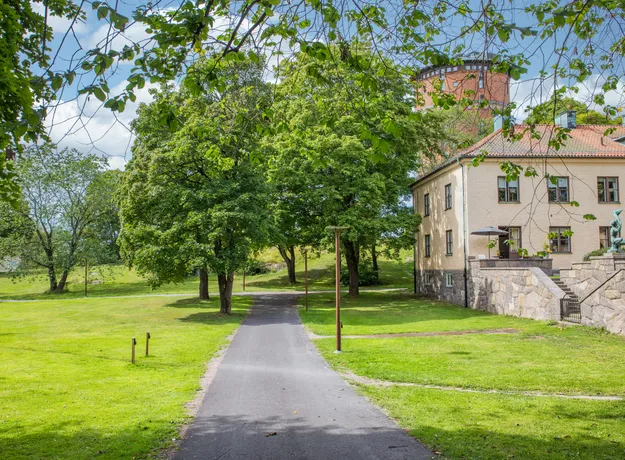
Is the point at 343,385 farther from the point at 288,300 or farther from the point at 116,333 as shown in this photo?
the point at 288,300

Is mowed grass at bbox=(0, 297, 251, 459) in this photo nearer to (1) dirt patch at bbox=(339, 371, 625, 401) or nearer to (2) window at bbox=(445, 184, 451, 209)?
(1) dirt patch at bbox=(339, 371, 625, 401)

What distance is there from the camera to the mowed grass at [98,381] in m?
8.29

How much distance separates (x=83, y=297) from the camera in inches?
1892

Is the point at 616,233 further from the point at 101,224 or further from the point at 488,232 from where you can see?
the point at 101,224

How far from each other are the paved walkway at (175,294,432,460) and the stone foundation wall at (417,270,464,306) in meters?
18.6

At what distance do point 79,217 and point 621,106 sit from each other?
5420cm

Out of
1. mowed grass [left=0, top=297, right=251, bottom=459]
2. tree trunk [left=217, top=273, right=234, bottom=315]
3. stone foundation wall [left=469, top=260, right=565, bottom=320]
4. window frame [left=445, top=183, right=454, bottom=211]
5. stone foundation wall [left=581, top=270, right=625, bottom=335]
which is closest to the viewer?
mowed grass [left=0, top=297, right=251, bottom=459]

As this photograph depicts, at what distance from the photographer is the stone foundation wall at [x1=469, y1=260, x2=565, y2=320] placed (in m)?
22.9

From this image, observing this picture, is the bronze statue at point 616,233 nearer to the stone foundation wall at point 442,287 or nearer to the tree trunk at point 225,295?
the stone foundation wall at point 442,287

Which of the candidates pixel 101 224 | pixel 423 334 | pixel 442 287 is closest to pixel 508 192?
pixel 442 287

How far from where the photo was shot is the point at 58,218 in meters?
52.8

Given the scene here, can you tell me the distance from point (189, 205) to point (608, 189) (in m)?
25.0

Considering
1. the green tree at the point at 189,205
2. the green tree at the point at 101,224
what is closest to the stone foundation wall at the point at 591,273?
the green tree at the point at 189,205

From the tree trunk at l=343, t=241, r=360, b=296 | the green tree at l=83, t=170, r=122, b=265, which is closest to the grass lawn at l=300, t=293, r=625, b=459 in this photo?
the tree trunk at l=343, t=241, r=360, b=296
